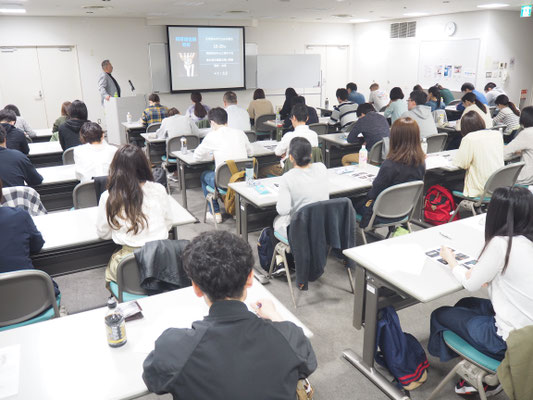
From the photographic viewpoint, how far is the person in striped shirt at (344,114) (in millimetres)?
6906

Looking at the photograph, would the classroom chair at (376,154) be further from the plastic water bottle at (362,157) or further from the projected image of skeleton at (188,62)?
the projected image of skeleton at (188,62)

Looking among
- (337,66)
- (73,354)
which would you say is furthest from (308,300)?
(337,66)

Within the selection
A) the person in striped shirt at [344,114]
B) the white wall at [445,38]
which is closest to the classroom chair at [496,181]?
the person in striped shirt at [344,114]

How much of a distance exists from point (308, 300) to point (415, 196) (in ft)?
4.30

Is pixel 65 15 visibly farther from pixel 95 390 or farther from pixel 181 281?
pixel 95 390

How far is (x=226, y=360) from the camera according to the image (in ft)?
3.88

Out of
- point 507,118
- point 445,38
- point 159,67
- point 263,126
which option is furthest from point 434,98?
point 159,67

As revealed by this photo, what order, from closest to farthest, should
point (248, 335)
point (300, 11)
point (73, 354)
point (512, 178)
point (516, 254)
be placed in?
point (248, 335) < point (73, 354) < point (516, 254) < point (512, 178) < point (300, 11)

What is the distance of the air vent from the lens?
11.7m

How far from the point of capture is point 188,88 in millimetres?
11695

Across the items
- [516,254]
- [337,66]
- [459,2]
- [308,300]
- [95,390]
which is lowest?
[308,300]

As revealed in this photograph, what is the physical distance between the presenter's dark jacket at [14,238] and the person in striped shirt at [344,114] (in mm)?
5181

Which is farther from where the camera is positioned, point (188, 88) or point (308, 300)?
point (188, 88)

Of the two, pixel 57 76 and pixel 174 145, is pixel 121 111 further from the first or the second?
pixel 174 145
